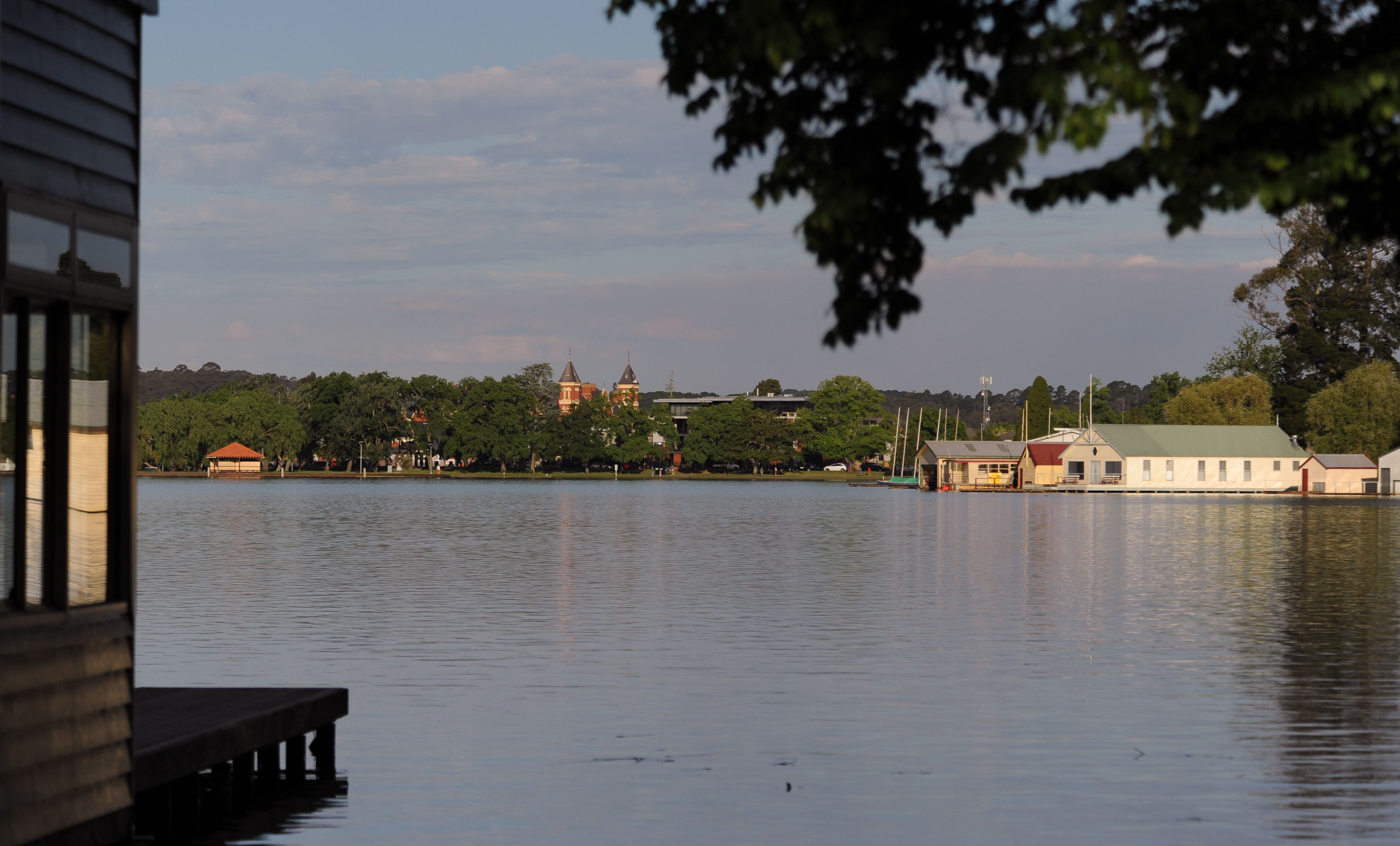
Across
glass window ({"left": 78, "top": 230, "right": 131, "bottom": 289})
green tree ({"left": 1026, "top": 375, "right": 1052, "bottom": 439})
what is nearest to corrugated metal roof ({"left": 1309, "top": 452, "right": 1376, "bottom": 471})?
green tree ({"left": 1026, "top": 375, "right": 1052, "bottom": 439})

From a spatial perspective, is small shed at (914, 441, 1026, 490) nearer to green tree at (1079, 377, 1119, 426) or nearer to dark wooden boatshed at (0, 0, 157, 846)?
green tree at (1079, 377, 1119, 426)

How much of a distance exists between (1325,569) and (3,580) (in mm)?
42083

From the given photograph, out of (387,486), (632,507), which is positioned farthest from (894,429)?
(632,507)

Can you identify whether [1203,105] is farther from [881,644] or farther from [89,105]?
[881,644]

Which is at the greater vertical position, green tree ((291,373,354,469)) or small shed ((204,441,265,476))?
green tree ((291,373,354,469))

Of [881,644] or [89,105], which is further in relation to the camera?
[881,644]

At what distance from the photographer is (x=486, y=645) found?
26500 mm

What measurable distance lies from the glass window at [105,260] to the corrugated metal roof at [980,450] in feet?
460

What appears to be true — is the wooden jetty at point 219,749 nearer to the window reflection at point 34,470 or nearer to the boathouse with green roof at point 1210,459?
the window reflection at point 34,470

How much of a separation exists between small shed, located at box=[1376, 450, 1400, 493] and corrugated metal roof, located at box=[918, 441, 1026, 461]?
1288 inches

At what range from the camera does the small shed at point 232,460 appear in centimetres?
19388

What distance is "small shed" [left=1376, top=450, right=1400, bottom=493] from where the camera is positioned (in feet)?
405

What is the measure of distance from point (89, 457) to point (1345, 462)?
423 ft

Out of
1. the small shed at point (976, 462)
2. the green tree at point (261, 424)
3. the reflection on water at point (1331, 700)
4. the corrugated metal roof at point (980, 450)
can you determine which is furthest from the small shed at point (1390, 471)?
the green tree at point (261, 424)
